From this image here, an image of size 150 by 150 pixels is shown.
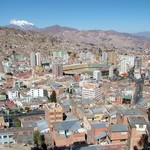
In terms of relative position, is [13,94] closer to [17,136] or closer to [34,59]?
[17,136]

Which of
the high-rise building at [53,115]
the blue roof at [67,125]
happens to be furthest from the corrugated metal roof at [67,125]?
the high-rise building at [53,115]

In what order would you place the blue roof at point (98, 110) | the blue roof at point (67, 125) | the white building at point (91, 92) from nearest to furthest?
the blue roof at point (67, 125) → the blue roof at point (98, 110) → the white building at point (91, 92)

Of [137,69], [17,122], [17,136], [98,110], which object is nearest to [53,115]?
[17,136]

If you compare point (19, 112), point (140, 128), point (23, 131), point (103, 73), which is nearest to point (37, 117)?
point (19, 112)

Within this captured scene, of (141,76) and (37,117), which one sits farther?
(141,76)

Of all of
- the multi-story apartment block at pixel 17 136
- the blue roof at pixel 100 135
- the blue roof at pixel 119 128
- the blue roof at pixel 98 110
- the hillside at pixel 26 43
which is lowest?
the multi-story apartment block at pixel 17 136

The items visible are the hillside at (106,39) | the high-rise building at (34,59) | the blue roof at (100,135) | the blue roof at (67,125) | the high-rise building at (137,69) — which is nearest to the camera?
the blue roof at (100,135)

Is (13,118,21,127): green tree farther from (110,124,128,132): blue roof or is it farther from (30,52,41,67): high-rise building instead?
(30,52,41,67): high-rise building

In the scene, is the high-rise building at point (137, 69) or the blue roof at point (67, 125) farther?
the high-rise building at point (137, 69)

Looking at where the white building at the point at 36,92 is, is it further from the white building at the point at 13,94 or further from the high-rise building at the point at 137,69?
the high-rise building at the point at 137,69

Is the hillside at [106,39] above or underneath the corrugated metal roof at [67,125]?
above

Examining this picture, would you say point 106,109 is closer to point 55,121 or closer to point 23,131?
point 55,121
